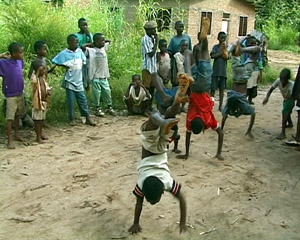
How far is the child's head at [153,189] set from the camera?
2.97 m

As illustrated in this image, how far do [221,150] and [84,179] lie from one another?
1.96 m

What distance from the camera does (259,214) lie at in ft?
12.0

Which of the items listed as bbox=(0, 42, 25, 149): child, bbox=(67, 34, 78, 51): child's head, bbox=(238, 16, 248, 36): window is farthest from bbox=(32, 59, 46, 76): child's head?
bbox=(238, 16, 248, 36): window

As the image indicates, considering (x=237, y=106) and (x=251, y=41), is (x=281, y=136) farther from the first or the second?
(x=251, y=41)

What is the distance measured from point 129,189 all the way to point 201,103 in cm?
142

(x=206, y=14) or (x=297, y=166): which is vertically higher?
(x=206, y=14)

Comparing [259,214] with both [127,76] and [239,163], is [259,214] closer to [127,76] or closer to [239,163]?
[239,163]

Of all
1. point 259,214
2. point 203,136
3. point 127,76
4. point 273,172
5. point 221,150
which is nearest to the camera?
point 259,214

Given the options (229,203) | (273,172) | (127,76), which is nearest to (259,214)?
(229,203)

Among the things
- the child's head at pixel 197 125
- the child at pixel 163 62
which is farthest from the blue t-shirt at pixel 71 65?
the child's head at pixel 197 125

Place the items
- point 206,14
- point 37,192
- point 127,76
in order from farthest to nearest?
1. point 206,14
2. point 127,76
3. point 37,192

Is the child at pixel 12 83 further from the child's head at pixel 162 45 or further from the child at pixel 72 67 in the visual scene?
the child's head at pixel 162 45

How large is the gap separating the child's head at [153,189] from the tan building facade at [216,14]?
1313 centimetres

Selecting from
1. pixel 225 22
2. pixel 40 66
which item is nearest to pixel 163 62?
pixel 40 66
